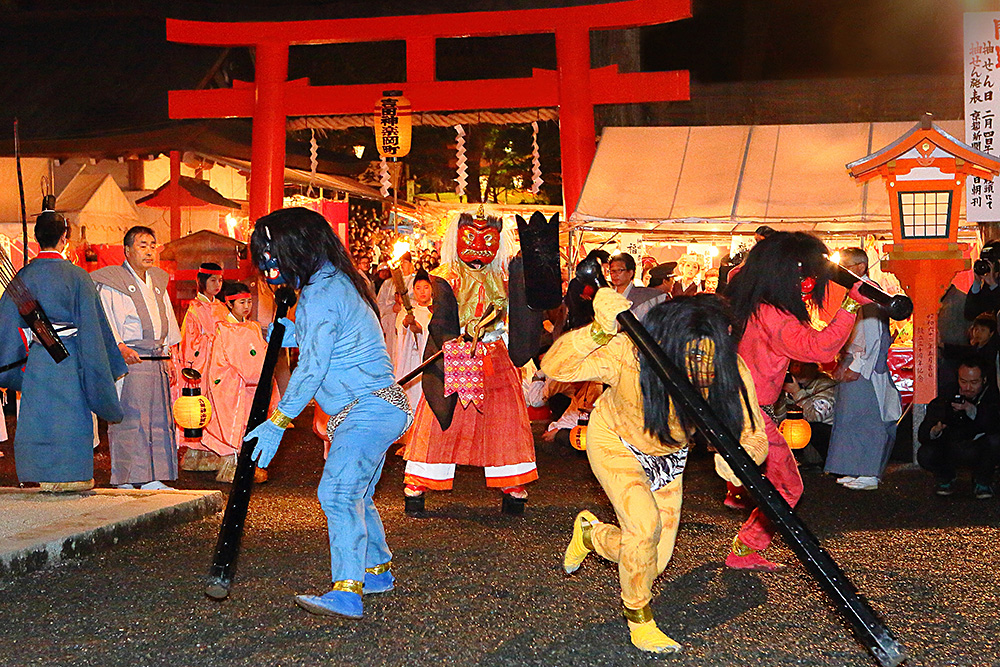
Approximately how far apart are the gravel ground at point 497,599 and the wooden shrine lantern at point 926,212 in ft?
6.18

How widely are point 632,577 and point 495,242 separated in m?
3.36

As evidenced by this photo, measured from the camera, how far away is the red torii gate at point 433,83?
13438 mm

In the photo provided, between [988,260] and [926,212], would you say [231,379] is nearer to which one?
[926,212]

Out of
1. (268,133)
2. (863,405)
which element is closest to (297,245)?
(863,405)

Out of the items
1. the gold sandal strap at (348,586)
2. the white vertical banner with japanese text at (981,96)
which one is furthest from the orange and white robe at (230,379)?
the white vertical banner with japanese text at (981,96)

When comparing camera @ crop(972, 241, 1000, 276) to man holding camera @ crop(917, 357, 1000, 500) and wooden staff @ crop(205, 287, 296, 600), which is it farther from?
wooden staff @ crop(205, 287, 296, 600)

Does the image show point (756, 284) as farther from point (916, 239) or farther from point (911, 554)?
point (916, 239)

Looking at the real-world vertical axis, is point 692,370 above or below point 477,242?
below

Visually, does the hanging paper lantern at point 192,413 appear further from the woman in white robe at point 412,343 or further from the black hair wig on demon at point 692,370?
the black hair wig on demon at point 692,370

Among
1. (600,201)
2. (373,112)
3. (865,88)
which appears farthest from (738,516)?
(865,88)

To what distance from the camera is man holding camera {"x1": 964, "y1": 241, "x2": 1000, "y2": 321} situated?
9.27 meters

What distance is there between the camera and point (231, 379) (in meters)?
9.12

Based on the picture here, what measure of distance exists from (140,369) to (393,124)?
22.0ft

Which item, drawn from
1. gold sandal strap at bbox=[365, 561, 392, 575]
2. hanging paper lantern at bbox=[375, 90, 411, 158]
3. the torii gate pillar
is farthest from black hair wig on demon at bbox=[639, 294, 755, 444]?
the torii gate pillar
